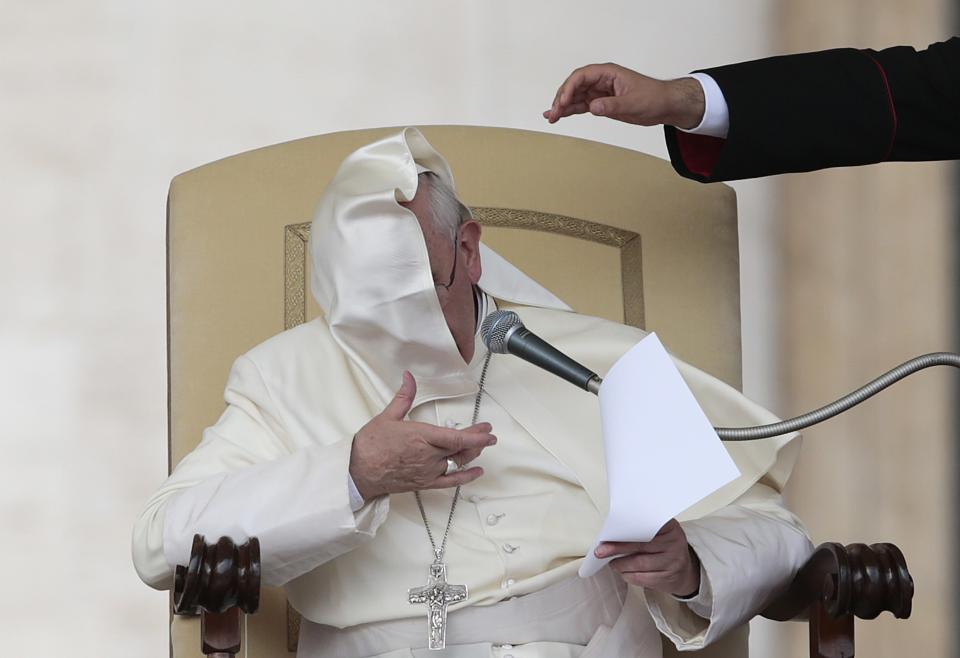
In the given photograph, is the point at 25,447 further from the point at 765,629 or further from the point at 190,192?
the point at 765,629

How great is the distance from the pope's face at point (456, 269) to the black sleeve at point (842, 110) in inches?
21.2

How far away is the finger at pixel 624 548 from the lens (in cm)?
206

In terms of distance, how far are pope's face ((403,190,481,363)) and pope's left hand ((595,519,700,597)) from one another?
0.67 metres

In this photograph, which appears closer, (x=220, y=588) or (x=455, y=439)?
(x=220, y=588)

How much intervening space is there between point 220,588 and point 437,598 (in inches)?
18.7

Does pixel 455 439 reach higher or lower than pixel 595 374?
lower

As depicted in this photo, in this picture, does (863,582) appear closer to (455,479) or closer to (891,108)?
(455,479)

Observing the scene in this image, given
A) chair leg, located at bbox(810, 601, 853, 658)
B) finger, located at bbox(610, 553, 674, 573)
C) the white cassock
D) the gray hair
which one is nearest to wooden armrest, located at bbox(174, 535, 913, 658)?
chair leg, located at bbox(810, 601, 853, 658)

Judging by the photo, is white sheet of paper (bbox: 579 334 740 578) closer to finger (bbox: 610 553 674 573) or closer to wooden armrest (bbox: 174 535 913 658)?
finger (bbox: 610 553 674 573)

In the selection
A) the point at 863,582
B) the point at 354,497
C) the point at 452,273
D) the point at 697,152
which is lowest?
the point at 863,582

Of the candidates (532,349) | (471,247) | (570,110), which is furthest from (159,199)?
(532,349)

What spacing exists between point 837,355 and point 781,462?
1479 mm

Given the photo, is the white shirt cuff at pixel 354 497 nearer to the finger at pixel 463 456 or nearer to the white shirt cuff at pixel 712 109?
the finger at pixel 463 456

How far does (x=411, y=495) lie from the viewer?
8.59 ft
